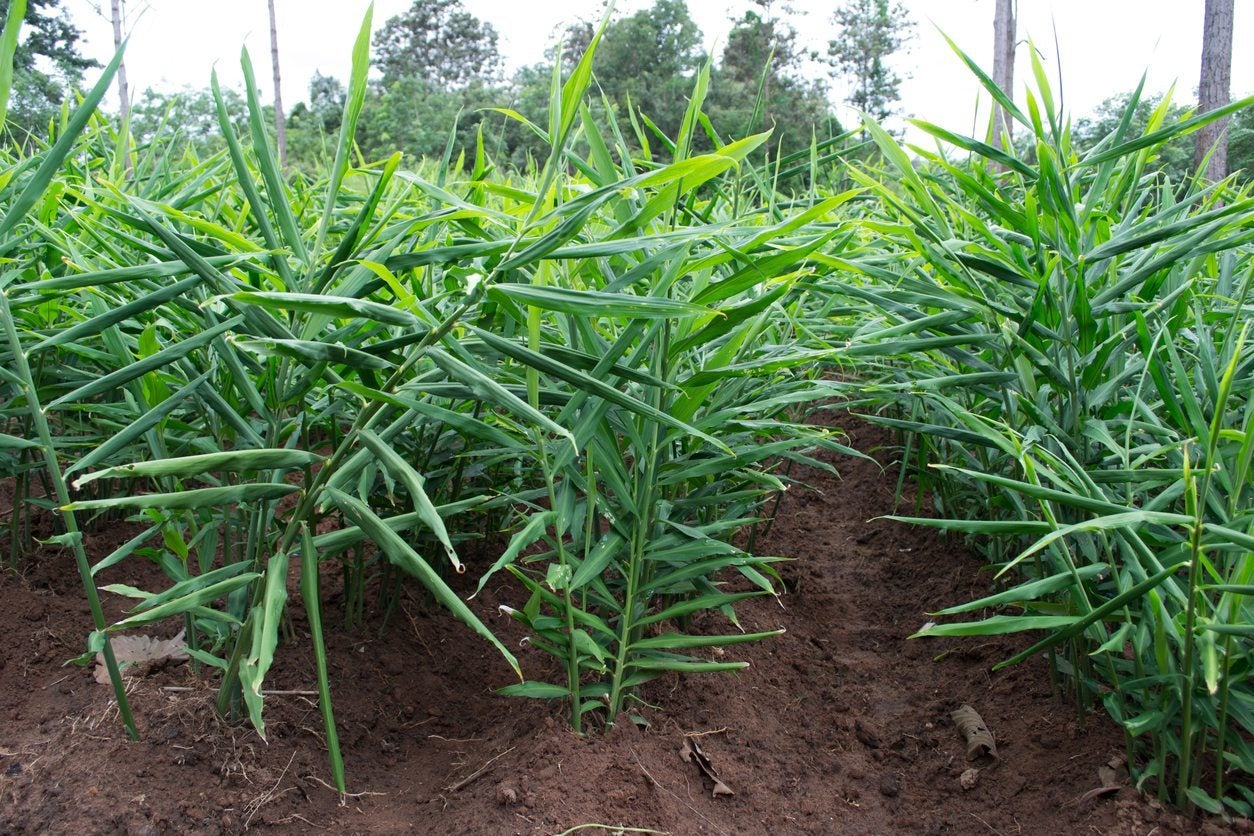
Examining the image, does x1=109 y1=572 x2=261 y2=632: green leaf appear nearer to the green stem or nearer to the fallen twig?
the green stem

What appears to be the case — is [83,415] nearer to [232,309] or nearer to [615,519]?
[232,309]

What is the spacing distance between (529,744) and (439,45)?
4428cm

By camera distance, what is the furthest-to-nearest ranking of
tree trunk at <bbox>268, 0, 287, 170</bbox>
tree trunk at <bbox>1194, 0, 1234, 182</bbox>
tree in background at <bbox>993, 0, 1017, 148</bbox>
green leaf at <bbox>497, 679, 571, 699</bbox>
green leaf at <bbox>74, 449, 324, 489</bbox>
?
tree trunk at <bbox>268, 0, 287, 170</bbox>
tree in background at <bbox>993, 0, 1017, 148</bbox>
tree trunk at <bbox>1194, 0, 1234, 182</bbox>
green leaf at <bbox>497, 679, 571, 699</bbox>
green leaf at <bbox>74, 449, 324, 489</bbox>

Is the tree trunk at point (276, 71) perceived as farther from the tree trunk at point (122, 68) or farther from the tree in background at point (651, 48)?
the tree in background at point (651, 48)

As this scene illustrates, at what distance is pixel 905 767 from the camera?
1535 millimetres

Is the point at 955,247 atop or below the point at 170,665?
atop

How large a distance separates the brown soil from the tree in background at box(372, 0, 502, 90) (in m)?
41.3

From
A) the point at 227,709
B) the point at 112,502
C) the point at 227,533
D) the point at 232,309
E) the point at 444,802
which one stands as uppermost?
the point at 232,309

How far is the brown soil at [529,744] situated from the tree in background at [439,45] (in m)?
41.3

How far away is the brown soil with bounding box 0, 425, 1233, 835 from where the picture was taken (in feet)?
3.99

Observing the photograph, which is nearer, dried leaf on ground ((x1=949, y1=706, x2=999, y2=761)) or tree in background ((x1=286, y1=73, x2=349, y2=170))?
dried leaf on ground ((x1=949, y1=706, x2=999, y2=761))

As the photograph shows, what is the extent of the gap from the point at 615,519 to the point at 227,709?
2.02ft

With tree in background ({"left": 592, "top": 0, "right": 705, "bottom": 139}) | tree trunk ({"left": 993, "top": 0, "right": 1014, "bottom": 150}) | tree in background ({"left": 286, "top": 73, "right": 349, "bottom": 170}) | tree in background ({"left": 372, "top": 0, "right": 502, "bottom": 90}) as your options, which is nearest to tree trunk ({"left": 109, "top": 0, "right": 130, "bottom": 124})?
tree in background ({"left": 286, "top": 73, "right": 349, "bottom": 170})

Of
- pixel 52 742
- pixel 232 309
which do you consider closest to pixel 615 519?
pixel 232 309
